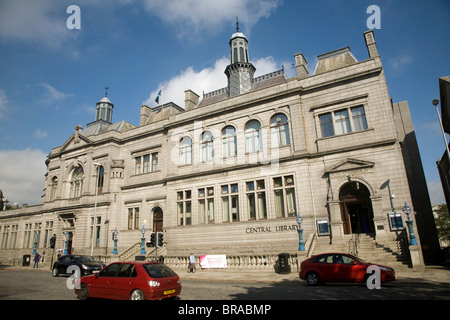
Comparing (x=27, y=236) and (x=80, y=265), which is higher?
(x=27, y=236)

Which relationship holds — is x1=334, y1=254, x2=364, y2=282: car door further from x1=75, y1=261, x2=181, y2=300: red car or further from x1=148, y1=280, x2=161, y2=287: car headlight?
x1=148, y1=280, x2=161, y2=287: car headlight

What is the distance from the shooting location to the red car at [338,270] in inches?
518

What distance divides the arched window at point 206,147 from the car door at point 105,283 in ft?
63.5

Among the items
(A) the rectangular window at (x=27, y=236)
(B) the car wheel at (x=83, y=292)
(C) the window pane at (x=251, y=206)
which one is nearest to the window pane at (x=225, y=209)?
(C) the window pane at (x=251, y=206)

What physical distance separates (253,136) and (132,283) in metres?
20.0

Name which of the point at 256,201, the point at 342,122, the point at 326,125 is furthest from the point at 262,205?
the point at 342,122

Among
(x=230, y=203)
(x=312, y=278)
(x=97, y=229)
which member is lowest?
(x=312, y=278)

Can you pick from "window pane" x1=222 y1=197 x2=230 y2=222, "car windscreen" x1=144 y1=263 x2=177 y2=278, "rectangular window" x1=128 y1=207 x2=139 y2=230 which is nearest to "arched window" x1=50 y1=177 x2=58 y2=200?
"rectangular window" x1=128 y1=207 x2=139 y2=230

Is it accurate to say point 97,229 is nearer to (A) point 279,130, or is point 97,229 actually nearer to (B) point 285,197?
(B) point 285,197

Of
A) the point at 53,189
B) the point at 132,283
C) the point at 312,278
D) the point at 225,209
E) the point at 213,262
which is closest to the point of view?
the point at 132,283

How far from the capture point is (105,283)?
10.3m

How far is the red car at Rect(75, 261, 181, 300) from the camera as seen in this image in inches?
375

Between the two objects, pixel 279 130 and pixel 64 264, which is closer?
pixel 64 264

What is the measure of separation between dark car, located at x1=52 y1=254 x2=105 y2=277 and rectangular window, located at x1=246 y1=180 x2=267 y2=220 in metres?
12.6
